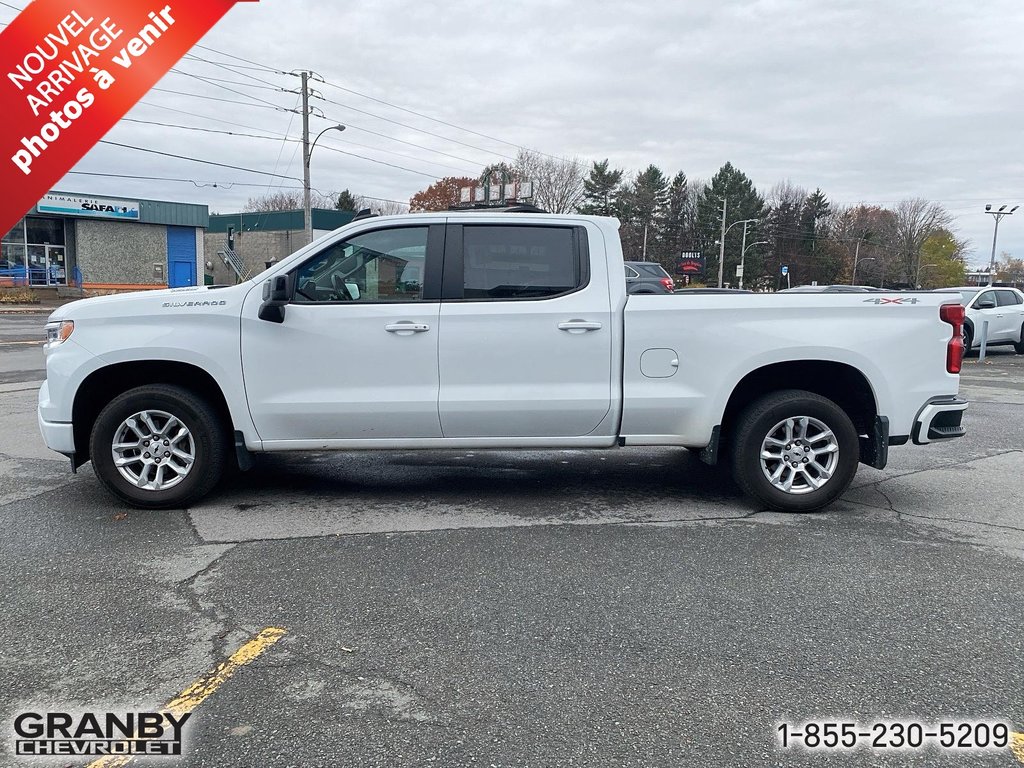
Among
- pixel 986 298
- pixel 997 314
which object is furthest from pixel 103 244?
pixel 997 314

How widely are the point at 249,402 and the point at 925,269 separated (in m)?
98.6

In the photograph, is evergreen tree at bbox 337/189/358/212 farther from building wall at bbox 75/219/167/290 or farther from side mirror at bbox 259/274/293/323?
side mirror at bbox 259/274/293/323

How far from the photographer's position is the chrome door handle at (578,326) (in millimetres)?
5141

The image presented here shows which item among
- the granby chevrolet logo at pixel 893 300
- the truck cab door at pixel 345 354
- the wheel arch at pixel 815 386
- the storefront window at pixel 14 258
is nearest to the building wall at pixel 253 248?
the storefront window at pixel 14 258

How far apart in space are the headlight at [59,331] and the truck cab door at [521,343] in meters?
2.47

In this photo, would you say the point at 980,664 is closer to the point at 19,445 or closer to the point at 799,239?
the point at 19,445

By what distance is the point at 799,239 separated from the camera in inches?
3748

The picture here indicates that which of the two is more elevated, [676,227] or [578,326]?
[676,227]

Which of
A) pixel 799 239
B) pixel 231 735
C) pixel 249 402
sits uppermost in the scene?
pixel 799 239

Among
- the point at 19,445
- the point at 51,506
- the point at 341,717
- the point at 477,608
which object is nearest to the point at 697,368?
the point at 477,608

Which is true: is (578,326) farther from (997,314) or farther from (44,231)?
(44,231)

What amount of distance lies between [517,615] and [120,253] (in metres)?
43.6

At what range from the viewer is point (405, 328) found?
16.8ft

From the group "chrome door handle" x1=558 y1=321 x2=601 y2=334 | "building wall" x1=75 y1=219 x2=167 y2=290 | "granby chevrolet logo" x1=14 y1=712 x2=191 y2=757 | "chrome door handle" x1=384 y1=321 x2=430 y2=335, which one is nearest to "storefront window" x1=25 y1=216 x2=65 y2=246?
"building wall" x1=75 y1=219 x2=167 y2=290
